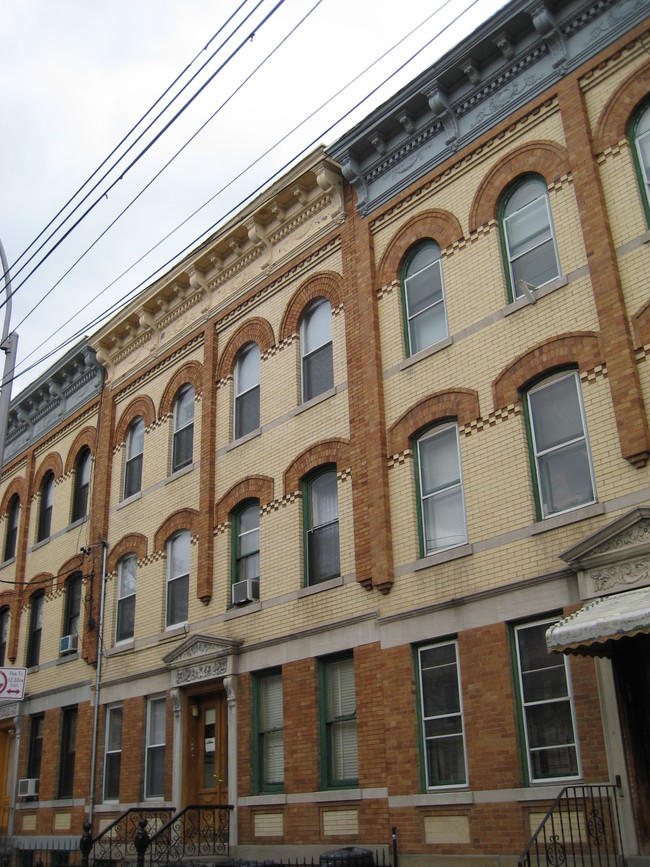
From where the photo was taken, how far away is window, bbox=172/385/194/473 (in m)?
20.4

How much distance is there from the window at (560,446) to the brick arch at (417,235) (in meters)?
3.44

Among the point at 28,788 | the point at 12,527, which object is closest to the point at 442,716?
the point at 28,788

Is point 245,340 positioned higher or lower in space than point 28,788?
higher

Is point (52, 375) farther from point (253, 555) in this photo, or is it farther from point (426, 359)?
point (426, 359)

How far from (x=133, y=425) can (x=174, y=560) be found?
4290mm

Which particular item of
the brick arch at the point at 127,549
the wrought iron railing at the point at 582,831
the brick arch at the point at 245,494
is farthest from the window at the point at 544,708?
the brick arch at the point at 127,549

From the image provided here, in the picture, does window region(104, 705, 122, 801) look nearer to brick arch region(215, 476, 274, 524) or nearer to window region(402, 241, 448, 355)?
brick arch region(215, 476, 274, 524)

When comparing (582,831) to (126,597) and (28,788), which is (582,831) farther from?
(28,788)

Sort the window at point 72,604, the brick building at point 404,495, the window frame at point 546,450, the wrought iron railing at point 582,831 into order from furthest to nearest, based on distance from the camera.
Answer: the window at point 72,604
the window frame at point 546,450
the brick building at point 404,495
the wrought iron railing at point 582,831

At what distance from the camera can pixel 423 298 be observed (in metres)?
15.8

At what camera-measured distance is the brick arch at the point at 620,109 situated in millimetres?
13055

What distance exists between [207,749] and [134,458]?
743 centimetres

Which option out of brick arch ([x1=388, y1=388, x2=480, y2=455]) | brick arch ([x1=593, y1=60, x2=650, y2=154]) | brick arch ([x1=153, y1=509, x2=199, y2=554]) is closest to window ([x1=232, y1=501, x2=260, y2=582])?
brick arch ([x1=153, y1=509, x2=199, y2=554])

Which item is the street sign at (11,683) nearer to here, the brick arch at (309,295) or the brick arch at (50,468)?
the brick arch at (309,295)
